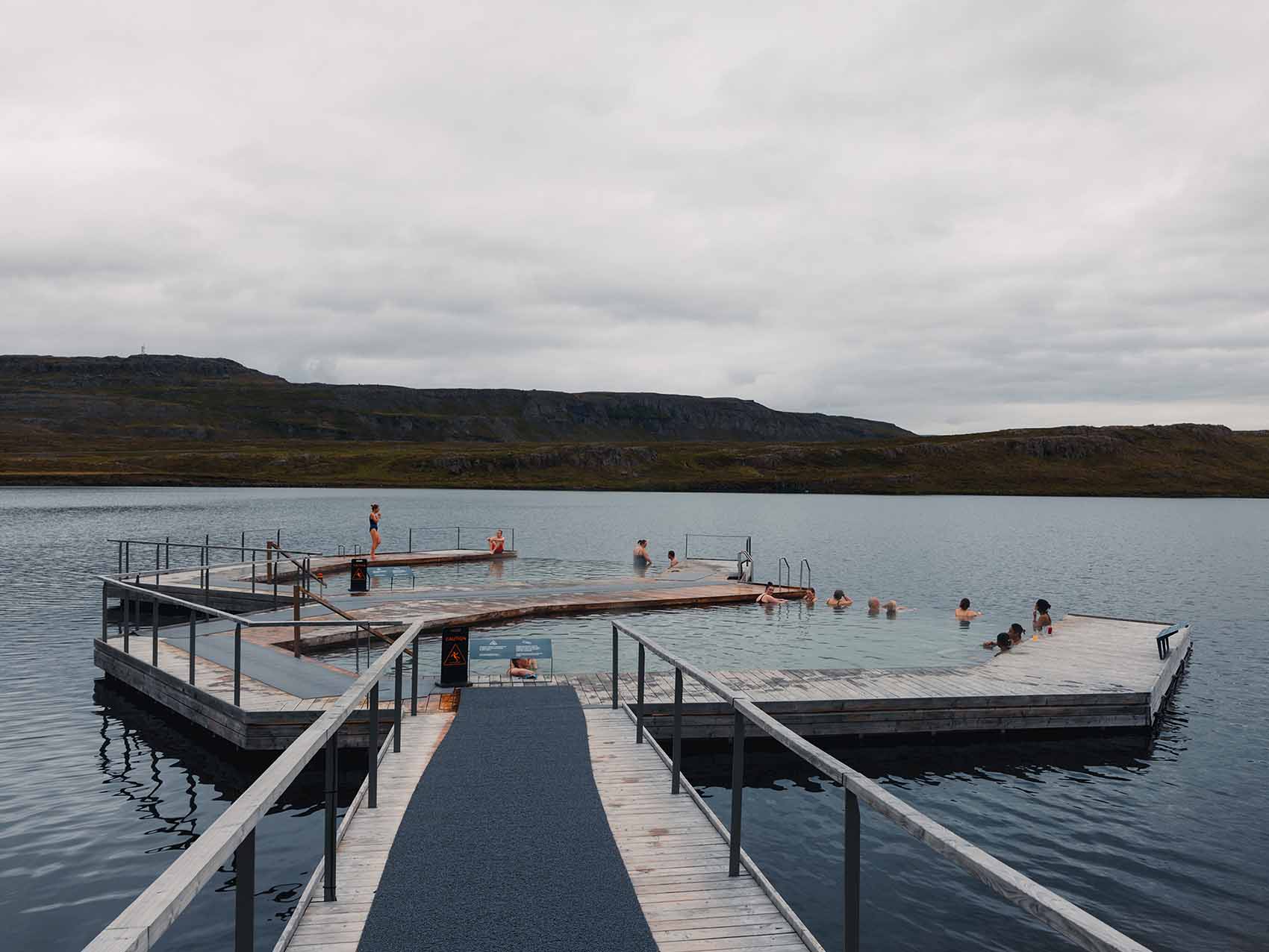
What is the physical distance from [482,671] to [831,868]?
36.4ft

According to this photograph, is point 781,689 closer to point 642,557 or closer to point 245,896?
point 245,896

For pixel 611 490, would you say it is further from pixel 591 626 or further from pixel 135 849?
pixel 135 849

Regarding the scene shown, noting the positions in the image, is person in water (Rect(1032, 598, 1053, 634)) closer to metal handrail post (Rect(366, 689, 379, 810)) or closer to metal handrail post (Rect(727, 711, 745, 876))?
metal handrail post (Rect(727, 711, 745, 876))

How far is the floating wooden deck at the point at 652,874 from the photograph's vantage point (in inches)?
208

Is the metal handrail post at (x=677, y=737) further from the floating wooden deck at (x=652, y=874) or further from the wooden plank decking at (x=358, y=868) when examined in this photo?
the wooden plank decking at (x=358, y=868)

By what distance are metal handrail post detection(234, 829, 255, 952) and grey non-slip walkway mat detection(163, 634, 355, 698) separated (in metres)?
10.5

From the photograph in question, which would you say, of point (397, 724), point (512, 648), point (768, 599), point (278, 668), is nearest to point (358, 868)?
point (397, 724)

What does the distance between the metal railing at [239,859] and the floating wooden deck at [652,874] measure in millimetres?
409

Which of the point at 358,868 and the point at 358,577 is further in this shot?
the point at 358,577

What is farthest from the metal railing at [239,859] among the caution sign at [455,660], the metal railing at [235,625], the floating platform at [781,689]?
the caution sign at [455,660]

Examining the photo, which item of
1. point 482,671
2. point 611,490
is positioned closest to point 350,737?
point 482,671

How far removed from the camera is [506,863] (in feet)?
20.7

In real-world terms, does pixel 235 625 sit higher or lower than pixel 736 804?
lower

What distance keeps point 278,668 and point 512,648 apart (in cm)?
493
